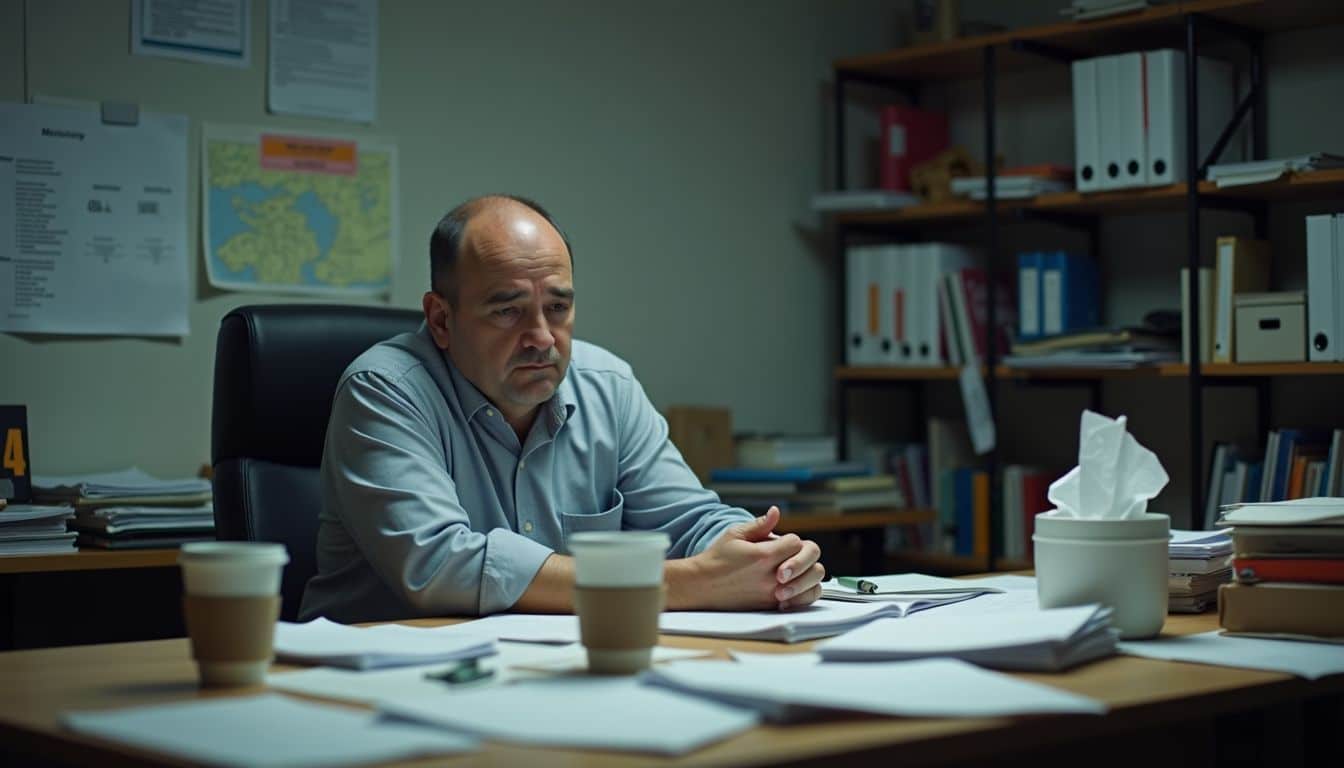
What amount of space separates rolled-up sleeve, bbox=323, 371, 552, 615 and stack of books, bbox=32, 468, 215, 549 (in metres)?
0.71

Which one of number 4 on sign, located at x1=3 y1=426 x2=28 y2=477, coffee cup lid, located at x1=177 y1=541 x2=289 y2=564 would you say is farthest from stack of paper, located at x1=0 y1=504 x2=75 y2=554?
coffee cup lid, located at x1=177 y1=541 x2=289 y2=564

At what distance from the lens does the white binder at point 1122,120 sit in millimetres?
3426

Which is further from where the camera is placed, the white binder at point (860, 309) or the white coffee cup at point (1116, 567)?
the white binder at point (860, 309)

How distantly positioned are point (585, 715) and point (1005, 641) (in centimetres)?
42

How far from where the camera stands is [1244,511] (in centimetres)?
165

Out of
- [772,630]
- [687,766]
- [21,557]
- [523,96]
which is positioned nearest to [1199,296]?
[523,96]

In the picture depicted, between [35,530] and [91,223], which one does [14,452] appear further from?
[91,223]

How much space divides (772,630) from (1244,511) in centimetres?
55

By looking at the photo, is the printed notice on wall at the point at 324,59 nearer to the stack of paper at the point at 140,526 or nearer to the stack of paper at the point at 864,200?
the stack of paper at the point at 140,526

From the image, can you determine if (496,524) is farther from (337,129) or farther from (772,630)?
(337,129)

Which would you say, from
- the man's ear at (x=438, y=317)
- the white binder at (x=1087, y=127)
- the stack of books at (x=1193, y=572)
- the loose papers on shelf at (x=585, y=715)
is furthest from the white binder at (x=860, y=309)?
the loose papers on shelf at (x=585, y=715)

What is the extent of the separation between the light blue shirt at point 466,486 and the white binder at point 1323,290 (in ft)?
5.03

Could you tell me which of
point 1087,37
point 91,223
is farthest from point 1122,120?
point 91,223

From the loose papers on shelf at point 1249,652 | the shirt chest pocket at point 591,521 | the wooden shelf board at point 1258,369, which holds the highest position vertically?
the wooden shelf board at point 1258,369
